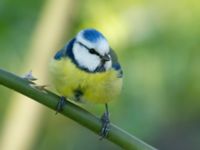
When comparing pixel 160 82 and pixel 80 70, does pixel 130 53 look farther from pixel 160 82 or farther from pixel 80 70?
pixel 80 70

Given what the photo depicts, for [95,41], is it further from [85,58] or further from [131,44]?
[131,44]

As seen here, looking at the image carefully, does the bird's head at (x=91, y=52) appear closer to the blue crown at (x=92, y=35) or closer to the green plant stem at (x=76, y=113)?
the blue crown at (x=92, y=35)

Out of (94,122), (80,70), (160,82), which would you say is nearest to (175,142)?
(160,82)

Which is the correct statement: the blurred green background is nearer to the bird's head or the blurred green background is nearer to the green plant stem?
the bird's head

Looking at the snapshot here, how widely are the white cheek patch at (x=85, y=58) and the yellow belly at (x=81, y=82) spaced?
0.05 feet

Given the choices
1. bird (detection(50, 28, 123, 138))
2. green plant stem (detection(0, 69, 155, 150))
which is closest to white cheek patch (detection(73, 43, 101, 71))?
bird (detection(50, 28, 123, 138))

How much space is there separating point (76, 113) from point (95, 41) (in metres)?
0.39

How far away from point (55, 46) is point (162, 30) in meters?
0.35

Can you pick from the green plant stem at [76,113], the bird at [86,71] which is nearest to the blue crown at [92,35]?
the bird at [86,71]

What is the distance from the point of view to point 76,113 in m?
1.15

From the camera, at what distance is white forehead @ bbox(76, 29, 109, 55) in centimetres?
149

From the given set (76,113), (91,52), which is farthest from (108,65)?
(76,113)

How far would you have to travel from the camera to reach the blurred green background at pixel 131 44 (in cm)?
199

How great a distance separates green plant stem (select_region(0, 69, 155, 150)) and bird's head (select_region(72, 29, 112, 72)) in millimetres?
375
